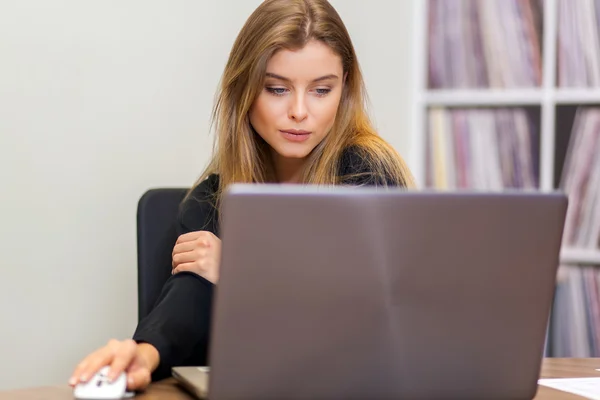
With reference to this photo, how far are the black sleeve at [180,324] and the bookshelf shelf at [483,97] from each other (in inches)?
53.9

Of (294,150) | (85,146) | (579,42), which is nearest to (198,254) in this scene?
(294,150)

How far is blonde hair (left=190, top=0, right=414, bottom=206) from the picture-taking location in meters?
1.50

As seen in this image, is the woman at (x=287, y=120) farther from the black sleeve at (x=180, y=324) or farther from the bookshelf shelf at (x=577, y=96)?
the bookshelf shelf at (x=577, y=96)

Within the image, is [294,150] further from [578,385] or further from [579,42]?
[579,42]

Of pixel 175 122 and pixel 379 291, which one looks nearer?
pixel 379 291

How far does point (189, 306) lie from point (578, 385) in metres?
0.57

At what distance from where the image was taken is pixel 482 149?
244cm

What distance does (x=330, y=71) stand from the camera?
4.97 feet

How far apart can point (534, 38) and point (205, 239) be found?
1387mm

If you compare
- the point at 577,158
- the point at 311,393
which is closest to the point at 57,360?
the point at 311,393

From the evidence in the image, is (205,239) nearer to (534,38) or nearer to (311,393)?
(311,393)

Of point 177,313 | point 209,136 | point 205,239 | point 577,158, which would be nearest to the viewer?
point 177,313

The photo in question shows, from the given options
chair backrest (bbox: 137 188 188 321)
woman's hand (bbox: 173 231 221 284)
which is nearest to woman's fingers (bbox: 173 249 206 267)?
woman's hand (bbox: 173 231 221 284)

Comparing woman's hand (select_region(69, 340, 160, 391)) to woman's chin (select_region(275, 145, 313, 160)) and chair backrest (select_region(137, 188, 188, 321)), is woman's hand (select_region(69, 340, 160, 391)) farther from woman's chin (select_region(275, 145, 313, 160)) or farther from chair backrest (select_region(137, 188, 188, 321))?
woman's chin (select_region(275, 145, 313, 160))
